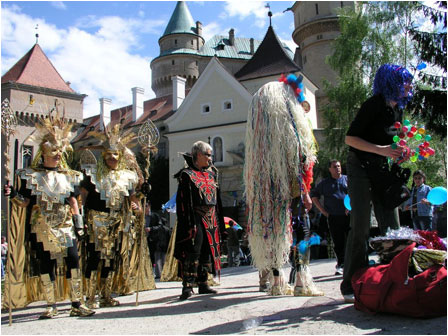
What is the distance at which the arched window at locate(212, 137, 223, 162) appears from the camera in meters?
34.2

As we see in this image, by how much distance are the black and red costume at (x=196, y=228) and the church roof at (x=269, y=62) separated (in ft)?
100

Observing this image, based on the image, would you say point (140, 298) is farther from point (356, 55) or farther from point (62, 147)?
point (356, 55)

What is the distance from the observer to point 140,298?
5.96m

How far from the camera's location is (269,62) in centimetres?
3728

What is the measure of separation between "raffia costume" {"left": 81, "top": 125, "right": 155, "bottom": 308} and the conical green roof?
65.9m

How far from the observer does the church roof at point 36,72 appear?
2294 inches

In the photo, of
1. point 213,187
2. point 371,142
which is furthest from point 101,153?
point 371,142

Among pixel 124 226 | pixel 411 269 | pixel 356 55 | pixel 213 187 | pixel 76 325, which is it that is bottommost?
pixel 76 325

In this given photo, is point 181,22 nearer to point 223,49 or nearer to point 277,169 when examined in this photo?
point 223,49

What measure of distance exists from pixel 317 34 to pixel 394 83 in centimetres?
4563

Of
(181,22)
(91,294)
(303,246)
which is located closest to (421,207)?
(303,246)

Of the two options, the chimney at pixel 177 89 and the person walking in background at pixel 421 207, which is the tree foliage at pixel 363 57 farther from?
the chimney at pixel 177 89

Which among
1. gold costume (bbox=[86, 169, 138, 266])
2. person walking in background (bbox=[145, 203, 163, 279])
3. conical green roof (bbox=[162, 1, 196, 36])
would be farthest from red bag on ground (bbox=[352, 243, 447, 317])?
conical green roof (bbox=[162, 1, 196, 36])

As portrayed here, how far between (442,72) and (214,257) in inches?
735
